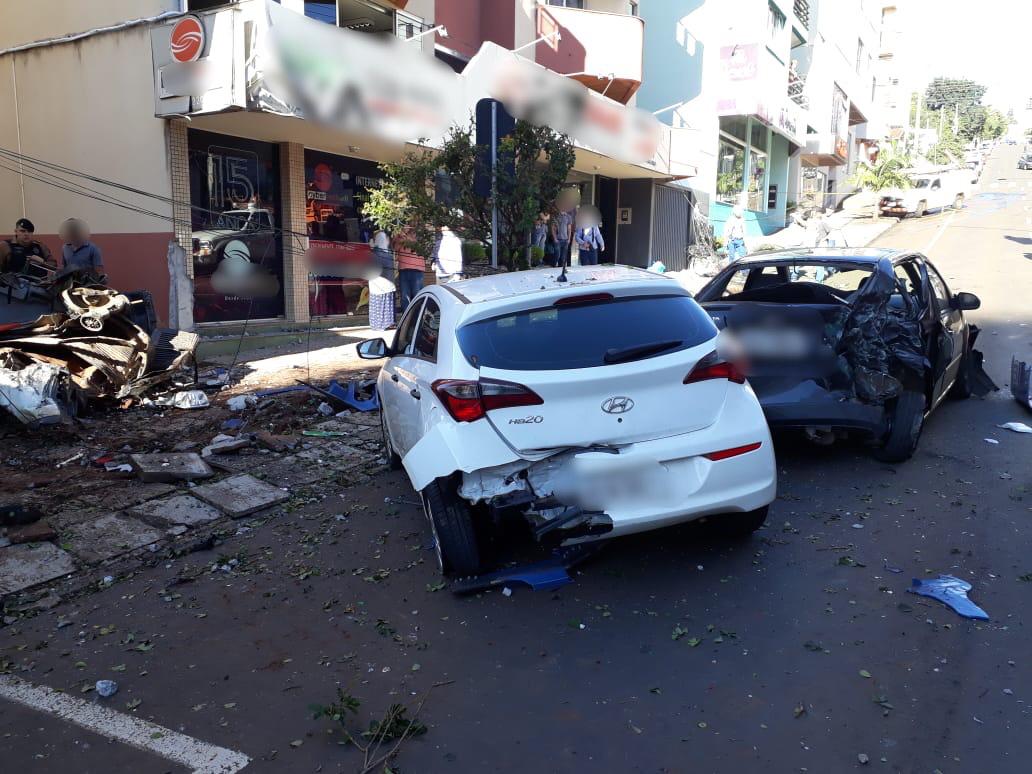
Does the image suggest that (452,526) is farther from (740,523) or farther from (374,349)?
(374,349)

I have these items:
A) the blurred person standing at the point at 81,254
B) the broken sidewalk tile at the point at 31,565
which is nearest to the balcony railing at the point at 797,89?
the blurred person standing at the point at 81,254

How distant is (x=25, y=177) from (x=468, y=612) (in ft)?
38.8

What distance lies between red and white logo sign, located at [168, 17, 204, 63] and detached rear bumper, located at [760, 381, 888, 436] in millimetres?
8431

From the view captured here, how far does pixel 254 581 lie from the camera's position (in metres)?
4.70

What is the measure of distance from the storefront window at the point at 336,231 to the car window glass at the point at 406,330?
26.5 feet

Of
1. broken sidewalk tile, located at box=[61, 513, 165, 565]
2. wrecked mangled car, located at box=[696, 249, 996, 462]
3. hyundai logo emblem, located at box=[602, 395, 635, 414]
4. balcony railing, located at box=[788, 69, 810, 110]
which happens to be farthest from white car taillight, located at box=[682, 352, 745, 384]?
balcony railing, located at box=[788, 69, 810, 110]

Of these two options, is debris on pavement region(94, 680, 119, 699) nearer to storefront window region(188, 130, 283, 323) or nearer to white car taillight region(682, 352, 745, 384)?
white car taillight region(682, 352, 745, 384)

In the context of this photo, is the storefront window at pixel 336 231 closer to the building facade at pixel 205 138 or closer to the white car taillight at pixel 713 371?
the building facade at pixel 205 138

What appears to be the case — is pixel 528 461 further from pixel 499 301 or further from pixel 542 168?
pixel 542 168

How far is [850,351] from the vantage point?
612 cm

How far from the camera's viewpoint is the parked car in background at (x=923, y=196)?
3522cm

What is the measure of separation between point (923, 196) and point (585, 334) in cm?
3693

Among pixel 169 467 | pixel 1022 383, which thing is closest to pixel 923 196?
pixel 1022 383

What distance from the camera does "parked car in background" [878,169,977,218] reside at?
116 ft
